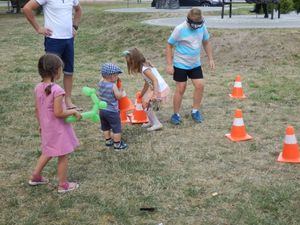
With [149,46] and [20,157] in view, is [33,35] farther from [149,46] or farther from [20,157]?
[20,157]

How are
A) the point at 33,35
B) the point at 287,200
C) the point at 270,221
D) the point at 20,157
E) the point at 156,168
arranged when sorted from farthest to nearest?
the point at 33,35
the point at 20,157
the point at 156,168
the point at 287,200
the point at 270,221

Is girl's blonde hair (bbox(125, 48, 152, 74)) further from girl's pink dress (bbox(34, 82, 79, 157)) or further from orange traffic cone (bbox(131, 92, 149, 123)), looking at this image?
girl's pink dress (bbox(34, 82, 79, 157))

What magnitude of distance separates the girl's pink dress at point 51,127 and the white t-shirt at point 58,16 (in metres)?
2.22

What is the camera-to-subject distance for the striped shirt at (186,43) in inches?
237

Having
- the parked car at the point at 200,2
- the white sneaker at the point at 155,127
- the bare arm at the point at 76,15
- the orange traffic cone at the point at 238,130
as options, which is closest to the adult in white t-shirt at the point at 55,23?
the bare arm at the point at 76,15

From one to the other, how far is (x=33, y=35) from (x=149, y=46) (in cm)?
705

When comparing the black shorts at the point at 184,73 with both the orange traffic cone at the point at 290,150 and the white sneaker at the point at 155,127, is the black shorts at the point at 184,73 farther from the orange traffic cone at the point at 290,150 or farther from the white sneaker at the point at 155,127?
the orange traffic cone at the point at 290,150

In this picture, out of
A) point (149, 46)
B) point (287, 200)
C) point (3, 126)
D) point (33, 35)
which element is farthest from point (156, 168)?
point (33, 35)

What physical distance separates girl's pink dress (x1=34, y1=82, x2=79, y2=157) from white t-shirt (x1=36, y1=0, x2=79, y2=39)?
7.29ft

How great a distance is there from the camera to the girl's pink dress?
152 inches

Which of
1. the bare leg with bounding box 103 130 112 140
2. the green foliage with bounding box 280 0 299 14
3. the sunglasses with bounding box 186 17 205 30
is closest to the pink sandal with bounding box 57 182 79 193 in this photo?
the bare leg with bounding box 103 130 112 140

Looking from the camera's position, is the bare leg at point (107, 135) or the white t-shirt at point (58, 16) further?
the white t-shirt at point (58, 16)

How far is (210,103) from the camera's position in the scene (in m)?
7.17

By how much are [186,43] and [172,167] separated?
6.47 ft
